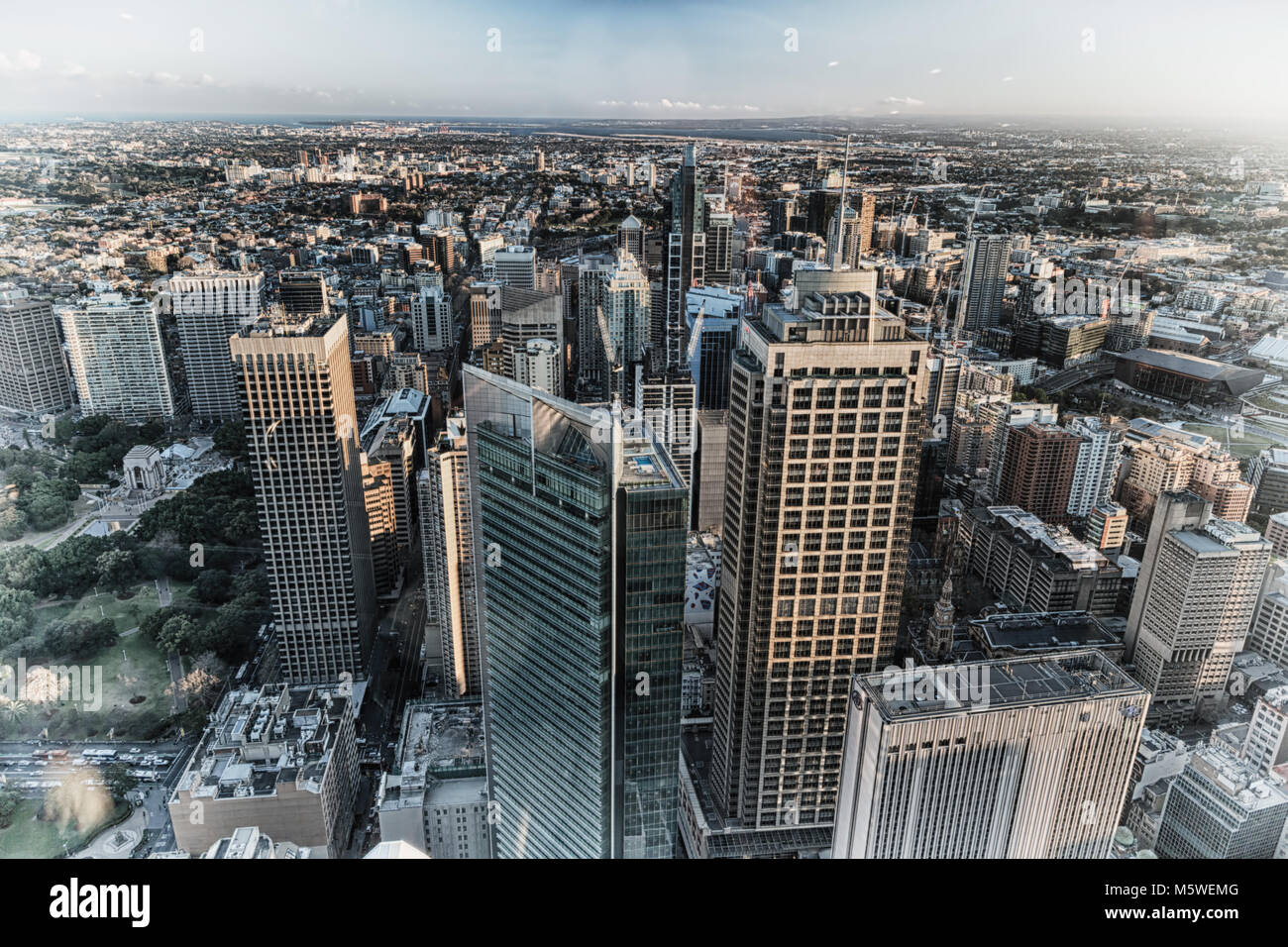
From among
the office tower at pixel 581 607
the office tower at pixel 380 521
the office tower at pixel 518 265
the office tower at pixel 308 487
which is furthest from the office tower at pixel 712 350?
the office tower at pixel 581 607

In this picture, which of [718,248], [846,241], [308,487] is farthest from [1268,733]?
[718,248]

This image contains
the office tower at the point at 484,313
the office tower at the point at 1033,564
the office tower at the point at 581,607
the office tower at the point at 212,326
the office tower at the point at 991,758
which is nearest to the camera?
the office tower at the point at 581,607

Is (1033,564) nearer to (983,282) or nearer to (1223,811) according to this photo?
(1223,811)

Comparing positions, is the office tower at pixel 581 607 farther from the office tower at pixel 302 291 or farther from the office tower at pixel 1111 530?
the office tower at pixel 302 291

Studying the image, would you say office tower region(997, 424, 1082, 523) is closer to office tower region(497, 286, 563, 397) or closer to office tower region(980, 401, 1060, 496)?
office tower region(980, 401, 1060, 496)

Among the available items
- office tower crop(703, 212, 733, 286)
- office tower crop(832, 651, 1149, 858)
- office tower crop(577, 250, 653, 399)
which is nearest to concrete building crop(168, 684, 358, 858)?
office tower crop(832, 651, 1149, 858)

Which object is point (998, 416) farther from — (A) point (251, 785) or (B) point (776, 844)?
(A) point (251, 785)
